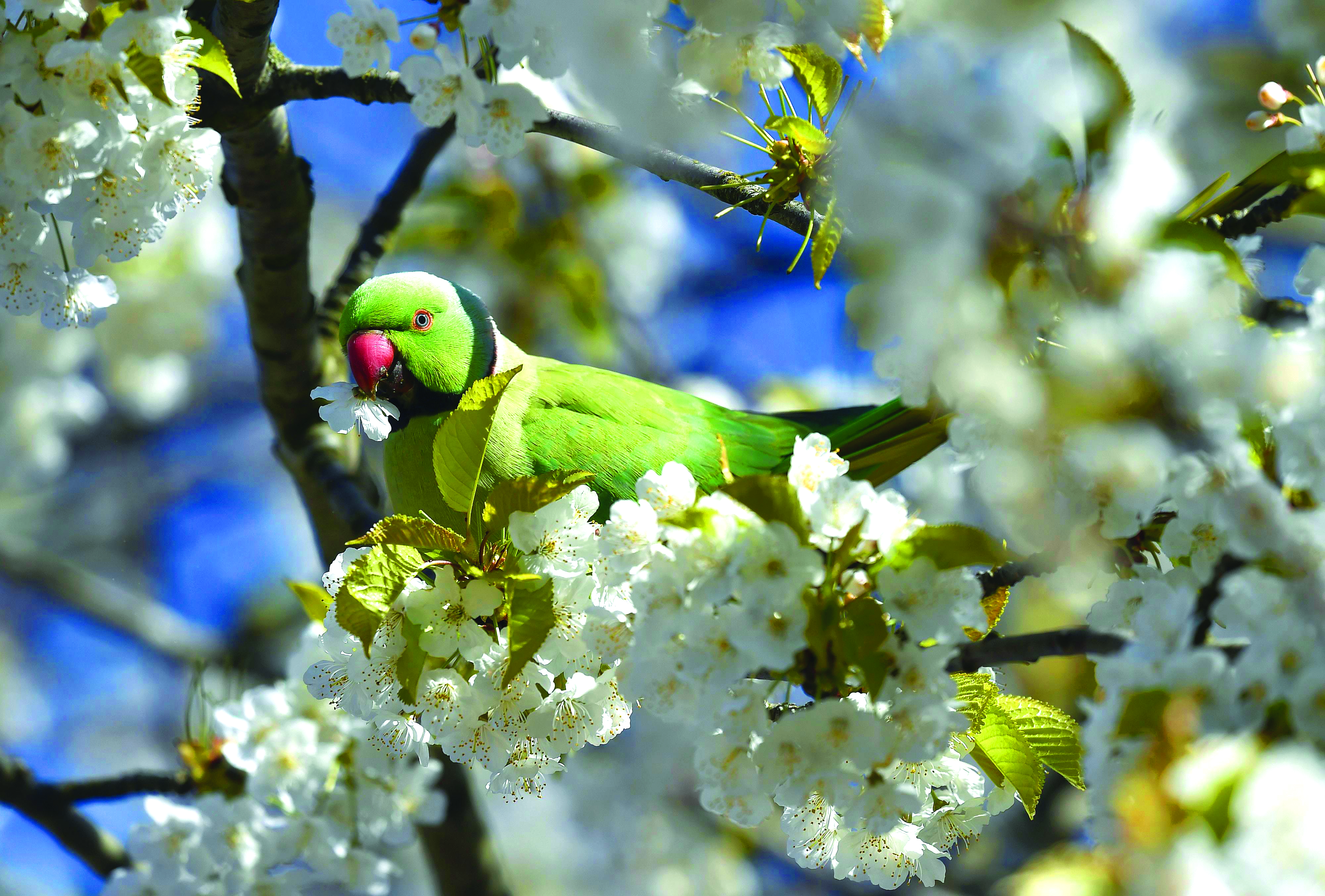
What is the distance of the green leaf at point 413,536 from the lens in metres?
1.29

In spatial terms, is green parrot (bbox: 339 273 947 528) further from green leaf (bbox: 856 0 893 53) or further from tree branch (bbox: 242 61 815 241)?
green leaf (bbox: 856 0 893 53)

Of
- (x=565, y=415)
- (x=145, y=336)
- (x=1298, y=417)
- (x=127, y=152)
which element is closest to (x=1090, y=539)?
(x=1298, y=417)

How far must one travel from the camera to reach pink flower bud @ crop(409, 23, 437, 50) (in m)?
1.27

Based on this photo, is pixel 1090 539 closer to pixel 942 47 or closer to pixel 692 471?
pixel 942 47

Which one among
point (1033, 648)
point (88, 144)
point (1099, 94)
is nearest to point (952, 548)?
point (1033, 648)

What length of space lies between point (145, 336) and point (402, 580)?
3324 mm

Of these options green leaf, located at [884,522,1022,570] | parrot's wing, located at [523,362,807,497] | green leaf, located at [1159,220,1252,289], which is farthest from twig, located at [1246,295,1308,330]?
parrot's wing, located at [523,362,807,497]

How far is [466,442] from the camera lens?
1.34 meters

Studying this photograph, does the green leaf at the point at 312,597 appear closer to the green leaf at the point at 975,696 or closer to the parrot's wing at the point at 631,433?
the parrot's wing at the point at 631,433

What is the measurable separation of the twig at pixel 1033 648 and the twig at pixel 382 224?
1.84m

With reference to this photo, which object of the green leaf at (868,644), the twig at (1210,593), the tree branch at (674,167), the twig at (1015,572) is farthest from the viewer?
the tree branch at (674,167)

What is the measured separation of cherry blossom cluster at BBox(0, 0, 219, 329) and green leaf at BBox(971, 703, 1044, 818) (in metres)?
1.37

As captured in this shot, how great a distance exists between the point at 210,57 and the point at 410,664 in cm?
86

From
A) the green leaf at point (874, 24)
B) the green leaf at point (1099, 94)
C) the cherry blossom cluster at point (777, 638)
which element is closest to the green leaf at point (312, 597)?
the cherry blossom cluster at point (777, 638)
